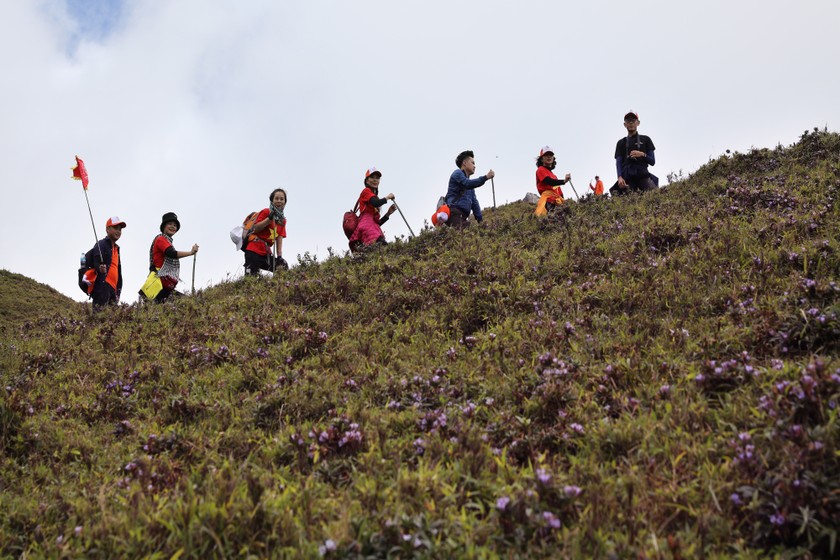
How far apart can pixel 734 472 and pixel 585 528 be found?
1.02m

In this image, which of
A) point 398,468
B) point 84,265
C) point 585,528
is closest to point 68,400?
point 398,468

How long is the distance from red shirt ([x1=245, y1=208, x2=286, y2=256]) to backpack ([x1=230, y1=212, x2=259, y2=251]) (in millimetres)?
115

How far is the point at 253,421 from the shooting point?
17.4ft

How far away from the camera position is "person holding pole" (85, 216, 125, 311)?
12945mm

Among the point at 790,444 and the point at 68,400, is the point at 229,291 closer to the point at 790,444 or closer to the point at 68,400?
the point at 68,400

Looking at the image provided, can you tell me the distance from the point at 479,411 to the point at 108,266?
35.9 feet

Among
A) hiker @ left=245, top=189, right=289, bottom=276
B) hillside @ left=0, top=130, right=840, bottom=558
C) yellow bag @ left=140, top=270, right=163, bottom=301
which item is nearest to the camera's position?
hillside @ left=0, top=130, right=840, bottom=558

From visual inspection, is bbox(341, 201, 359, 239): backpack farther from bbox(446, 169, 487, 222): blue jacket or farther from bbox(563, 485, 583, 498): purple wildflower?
bbox(563, 485, 583, 498): purple wildflower

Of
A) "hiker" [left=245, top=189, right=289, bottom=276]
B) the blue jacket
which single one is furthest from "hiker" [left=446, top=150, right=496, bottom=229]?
"hiker" [left=245, top=189, right=289, bottom=276]

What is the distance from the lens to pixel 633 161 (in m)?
14.3

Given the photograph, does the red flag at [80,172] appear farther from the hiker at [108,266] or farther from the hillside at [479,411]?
the hillside at [479,411]

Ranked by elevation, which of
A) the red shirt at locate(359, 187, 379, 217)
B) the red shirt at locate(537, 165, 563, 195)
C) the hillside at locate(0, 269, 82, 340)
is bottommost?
the red shirt at locate(537, 165, 563, 195)

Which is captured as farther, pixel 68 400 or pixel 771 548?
pixel 68 400

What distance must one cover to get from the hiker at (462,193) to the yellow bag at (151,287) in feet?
21.3
